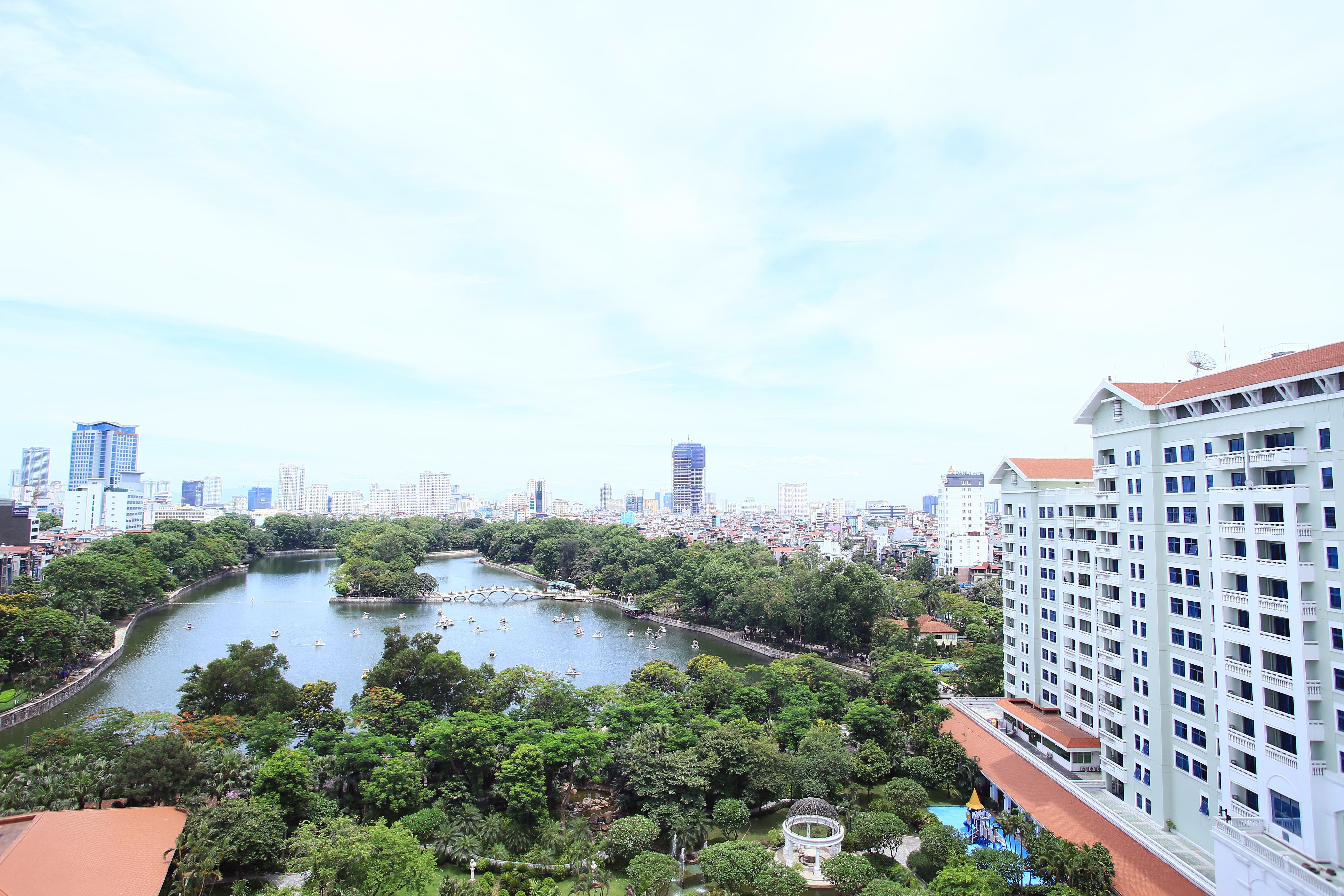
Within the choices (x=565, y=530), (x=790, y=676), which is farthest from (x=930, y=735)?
(x=565, y=530)

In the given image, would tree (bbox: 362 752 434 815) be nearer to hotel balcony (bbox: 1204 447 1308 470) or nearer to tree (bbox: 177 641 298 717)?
tree (bbox: 177 641 298 717)

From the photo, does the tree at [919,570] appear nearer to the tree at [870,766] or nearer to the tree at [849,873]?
the tree at [870,766]

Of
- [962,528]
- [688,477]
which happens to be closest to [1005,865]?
[962,528]

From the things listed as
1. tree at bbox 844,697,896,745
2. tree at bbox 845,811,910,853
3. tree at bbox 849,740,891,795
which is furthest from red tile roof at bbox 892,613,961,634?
tree at bbox 845,811,910,853

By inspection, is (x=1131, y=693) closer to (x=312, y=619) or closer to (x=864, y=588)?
(x=864, y=588)

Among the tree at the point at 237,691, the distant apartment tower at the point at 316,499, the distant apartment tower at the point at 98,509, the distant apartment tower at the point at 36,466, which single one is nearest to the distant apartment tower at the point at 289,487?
the distant apartment tower at the point at 316,499
